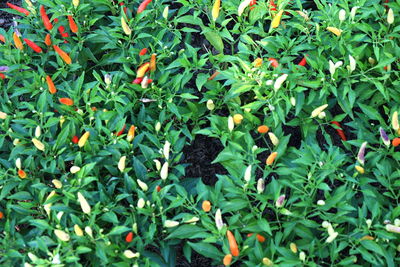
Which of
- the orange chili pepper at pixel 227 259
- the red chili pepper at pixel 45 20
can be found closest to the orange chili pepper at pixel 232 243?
the orange chili pepper at pixel 227 259

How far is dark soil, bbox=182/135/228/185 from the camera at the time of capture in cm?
359

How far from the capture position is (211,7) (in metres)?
3.79

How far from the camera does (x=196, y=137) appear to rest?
367 centimetres

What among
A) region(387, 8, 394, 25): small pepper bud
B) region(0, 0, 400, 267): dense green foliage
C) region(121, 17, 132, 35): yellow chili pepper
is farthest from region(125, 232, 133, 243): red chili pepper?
region(387, 8, 394, 25): small pepper bud

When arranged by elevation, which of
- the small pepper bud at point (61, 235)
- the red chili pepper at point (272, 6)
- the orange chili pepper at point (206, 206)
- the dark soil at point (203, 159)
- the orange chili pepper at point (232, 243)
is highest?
the red chili pepper at point (272, 6)

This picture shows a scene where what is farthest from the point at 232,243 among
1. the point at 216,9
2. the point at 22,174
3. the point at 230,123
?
the point at 216,9

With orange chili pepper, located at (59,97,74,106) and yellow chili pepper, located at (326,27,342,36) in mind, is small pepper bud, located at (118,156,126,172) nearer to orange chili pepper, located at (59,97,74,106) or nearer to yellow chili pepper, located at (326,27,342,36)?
orange chili pepper, located at (59,97,74,106)

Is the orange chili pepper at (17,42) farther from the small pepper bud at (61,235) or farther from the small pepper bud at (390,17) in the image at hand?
the small pepper bud at (390,17)

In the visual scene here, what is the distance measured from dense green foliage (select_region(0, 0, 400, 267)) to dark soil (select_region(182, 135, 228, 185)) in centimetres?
4

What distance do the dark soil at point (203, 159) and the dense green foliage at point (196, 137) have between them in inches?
1.6

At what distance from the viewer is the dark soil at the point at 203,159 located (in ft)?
11.8

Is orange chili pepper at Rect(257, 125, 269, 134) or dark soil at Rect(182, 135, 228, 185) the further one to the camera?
dark soil at Rect(182, 135, 228, 185)

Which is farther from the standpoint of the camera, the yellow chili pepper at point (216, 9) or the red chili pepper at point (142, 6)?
the red chili pepper at point (142, 6)

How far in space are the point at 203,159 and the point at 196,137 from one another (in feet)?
0.49
